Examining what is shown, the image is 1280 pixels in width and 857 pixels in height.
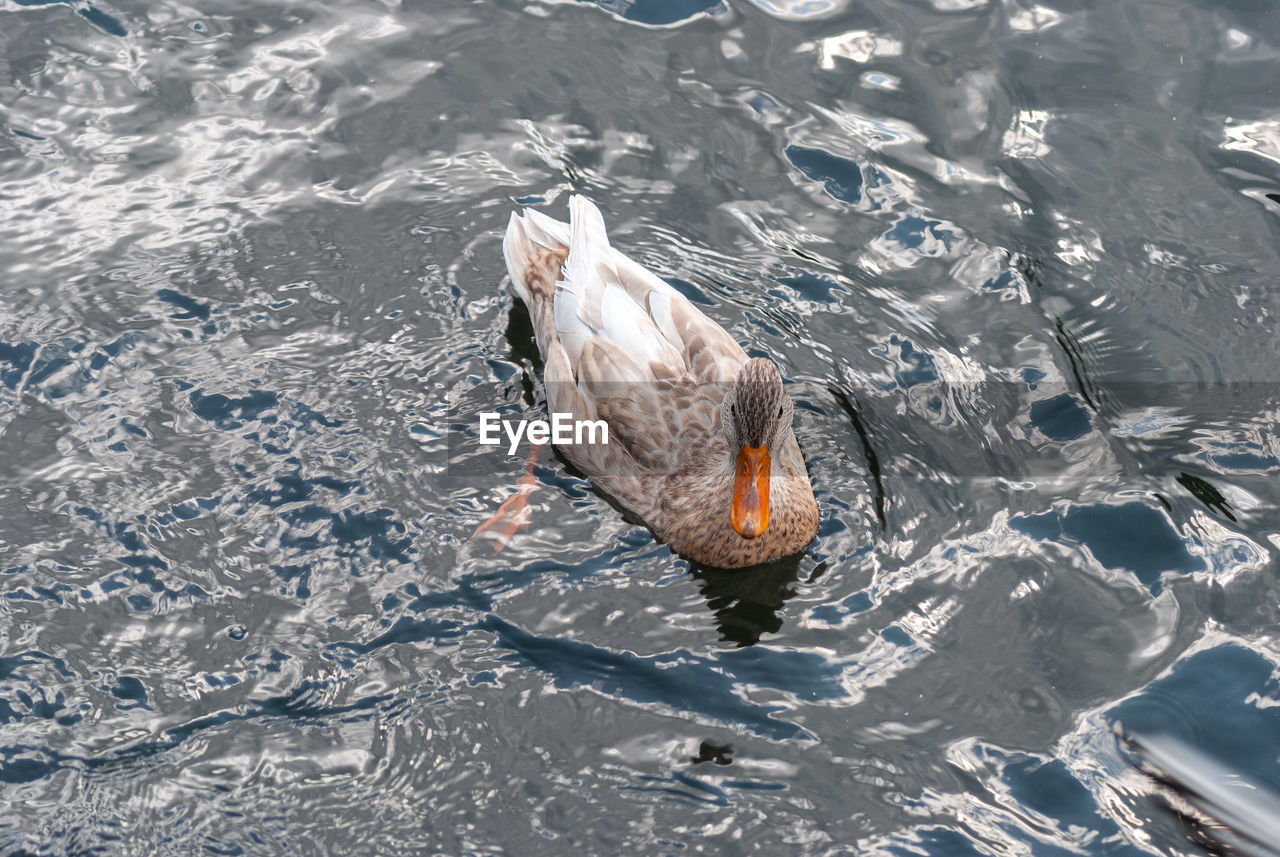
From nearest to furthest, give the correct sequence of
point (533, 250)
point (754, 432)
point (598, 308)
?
point (754, 432) → point (598, 308) → point (533, 250)

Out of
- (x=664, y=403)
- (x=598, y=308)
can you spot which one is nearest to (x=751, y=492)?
(x=664, y=403)

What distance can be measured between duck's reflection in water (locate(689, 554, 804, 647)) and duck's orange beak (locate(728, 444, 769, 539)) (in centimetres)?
30

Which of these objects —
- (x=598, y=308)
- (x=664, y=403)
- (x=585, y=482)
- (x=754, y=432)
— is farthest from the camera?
(x=598, y=308)

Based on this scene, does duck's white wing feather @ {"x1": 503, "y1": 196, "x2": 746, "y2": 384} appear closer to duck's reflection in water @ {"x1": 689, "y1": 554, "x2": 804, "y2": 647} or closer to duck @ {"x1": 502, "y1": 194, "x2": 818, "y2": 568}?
duck @ {"x1": 502, "y1": 194, "x2": 818, "y2": 568}

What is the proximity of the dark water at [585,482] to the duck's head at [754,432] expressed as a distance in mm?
390

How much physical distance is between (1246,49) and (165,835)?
7.96m

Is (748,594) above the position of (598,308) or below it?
below

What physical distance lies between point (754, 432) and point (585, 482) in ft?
3.61

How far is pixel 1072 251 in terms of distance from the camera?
7.35 meters

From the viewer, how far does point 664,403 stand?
6320 millimetres

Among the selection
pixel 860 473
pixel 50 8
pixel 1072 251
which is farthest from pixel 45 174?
pixel 1072 251

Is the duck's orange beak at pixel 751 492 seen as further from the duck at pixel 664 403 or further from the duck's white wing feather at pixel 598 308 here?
the duck's white wing feather at pixel 598 308

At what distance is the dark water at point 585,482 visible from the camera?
4.93m

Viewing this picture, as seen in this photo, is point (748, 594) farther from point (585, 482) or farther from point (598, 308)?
point (598, 308)
